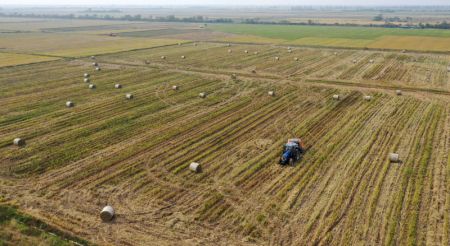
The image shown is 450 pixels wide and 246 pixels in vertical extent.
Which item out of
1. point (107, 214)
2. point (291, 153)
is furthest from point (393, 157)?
point (107, 214)

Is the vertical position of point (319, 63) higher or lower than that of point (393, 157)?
lower

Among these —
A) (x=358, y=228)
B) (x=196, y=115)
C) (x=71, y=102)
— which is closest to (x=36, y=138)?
(x=71, y=102)

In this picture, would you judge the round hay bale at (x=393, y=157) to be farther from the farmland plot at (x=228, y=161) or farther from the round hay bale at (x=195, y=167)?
the round hay bale at (x=195, y=167)

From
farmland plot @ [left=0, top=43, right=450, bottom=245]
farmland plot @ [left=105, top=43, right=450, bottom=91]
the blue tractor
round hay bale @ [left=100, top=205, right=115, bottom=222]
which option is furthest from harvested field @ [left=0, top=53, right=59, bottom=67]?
the blue tractor

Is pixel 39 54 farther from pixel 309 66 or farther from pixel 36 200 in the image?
pixel 36 200

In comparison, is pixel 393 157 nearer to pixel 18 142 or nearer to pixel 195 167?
pixel 195 167

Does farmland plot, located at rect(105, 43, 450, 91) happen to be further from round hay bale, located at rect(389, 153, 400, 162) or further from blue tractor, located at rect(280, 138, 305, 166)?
blue tractor, located at rect(280, 138, 305, 166)
